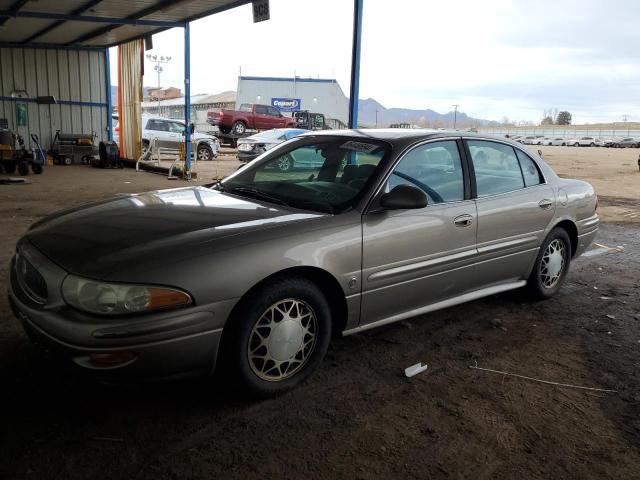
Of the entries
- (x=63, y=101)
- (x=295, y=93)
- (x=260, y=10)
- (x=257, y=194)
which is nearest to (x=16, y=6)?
(x=260, y=10)

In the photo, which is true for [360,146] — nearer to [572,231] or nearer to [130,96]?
[572,231]

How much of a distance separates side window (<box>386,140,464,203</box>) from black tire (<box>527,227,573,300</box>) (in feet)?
3.90

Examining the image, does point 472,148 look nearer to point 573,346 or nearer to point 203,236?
point 573,346

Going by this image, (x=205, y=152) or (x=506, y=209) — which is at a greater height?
(x=506, y=209)

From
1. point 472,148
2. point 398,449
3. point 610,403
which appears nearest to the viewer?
point 398,449

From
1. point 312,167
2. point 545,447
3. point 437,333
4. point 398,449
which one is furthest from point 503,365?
point 312,167

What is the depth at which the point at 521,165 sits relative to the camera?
4.42m

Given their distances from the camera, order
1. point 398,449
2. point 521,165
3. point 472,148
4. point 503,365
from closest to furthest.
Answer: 1. point 398,449
2. point 503,365
3. point 472,148
4. point 521,165

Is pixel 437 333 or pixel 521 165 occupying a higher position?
pixel 521 165

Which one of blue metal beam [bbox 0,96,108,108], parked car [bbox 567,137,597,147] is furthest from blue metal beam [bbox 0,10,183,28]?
parked car [bbox 567,137,597,147]

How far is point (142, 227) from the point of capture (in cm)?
289

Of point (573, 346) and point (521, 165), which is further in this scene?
point (521, 165)

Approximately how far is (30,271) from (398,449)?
2.07 meters

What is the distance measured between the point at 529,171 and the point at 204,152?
18.1 metres
